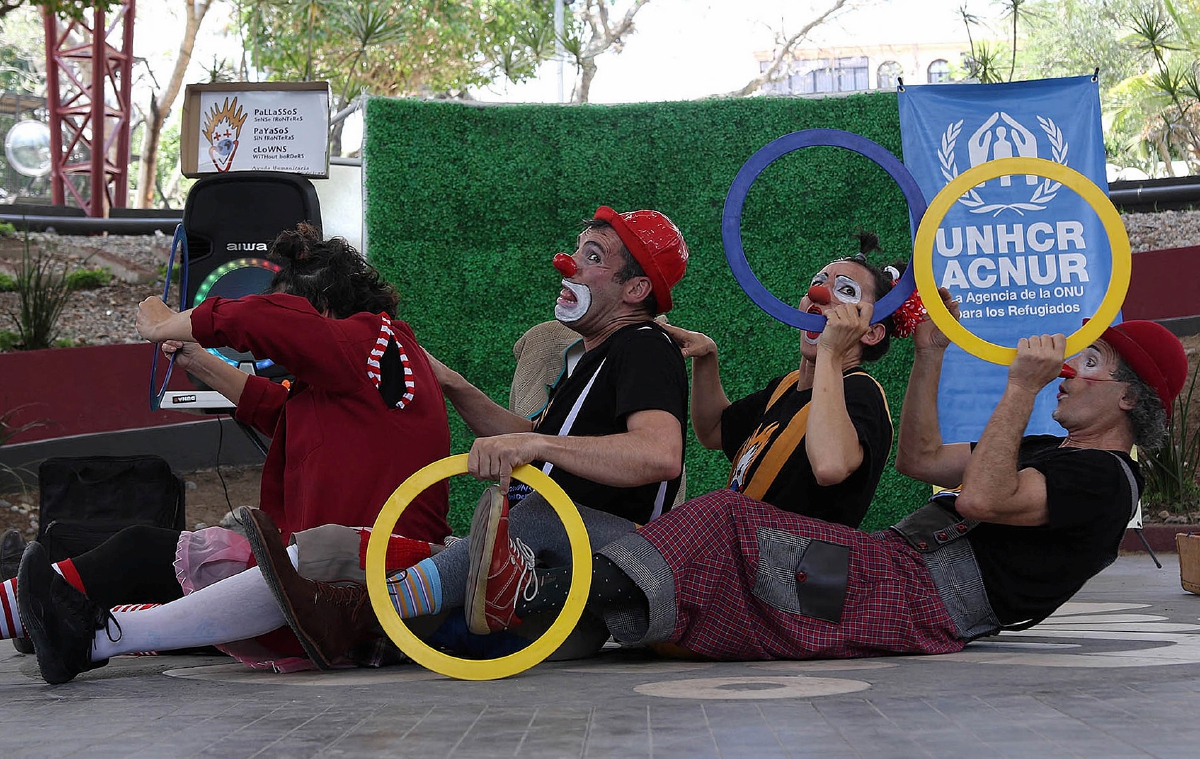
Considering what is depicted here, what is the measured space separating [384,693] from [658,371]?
0.90 metres

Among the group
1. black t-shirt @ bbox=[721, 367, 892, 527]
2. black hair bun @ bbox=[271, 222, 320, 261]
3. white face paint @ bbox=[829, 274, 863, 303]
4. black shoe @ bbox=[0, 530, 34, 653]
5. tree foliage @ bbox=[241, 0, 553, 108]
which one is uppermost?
tree foliage @ bbox=[241, 0, 553, 108]

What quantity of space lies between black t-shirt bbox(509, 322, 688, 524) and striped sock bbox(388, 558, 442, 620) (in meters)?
0.36

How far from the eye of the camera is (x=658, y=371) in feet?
8.69

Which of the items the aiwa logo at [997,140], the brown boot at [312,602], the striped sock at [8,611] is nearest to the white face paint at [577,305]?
the brown boot at [312,602]

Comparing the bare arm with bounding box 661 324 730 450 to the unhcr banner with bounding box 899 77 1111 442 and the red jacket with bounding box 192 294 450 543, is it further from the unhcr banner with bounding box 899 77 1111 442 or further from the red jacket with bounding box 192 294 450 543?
the unhcr banner with bounding box 899 77 1111 442

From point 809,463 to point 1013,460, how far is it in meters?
0.48

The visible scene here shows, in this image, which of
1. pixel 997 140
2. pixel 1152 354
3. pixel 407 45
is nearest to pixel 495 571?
pixel 1152 354

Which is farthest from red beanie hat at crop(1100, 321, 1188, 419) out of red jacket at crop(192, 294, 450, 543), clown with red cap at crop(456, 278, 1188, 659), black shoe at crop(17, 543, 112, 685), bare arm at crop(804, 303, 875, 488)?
black shoe at crop(17, 543, 112, 685)

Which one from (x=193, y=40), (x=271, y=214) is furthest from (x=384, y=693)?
(x=193, y=40)

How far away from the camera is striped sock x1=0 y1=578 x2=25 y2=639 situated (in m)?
2.53

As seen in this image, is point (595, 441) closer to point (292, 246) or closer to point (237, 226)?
point (292, 246)

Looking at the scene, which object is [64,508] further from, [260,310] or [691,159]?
[691,159]

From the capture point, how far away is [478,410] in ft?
10.9

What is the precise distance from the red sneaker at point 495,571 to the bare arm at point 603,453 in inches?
3.1
